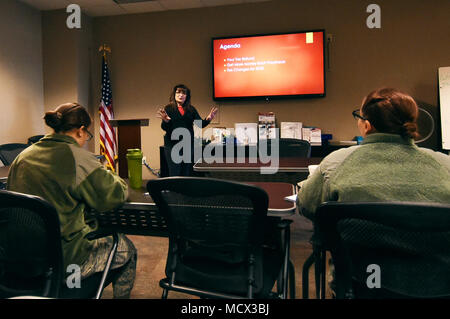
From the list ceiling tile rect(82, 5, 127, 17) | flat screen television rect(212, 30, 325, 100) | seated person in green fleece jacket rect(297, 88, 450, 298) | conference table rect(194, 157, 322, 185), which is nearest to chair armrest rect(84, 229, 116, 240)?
seated person in green fleece jacket rect(297, 88, 450, 298)

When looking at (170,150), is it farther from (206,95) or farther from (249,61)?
(249,61)

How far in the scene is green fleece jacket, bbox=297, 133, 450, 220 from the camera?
1.01m

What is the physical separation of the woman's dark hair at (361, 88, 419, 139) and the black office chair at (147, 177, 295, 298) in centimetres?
51

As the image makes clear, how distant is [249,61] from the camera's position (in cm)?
473

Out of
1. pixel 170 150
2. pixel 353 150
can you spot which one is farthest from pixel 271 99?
pixel 353 150

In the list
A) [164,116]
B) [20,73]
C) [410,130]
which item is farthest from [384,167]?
[20,73]

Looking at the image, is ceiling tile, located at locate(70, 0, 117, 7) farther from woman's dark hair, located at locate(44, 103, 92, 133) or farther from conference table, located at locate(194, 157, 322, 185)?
woman's dark hair, located at locate(44, 103, 92, 133)

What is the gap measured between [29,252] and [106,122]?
13.5 feet

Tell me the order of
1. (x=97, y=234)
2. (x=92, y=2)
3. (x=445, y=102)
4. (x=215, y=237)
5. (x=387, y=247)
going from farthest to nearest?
(x=92, y=2) < (x=445, y=102) < (x=97, y=234) < (x=215, y=237) < (x=387, y=247)

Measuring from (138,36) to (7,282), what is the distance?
4.59 metres

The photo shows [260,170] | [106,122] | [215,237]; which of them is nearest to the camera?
[215,237]

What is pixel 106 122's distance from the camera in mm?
5055
